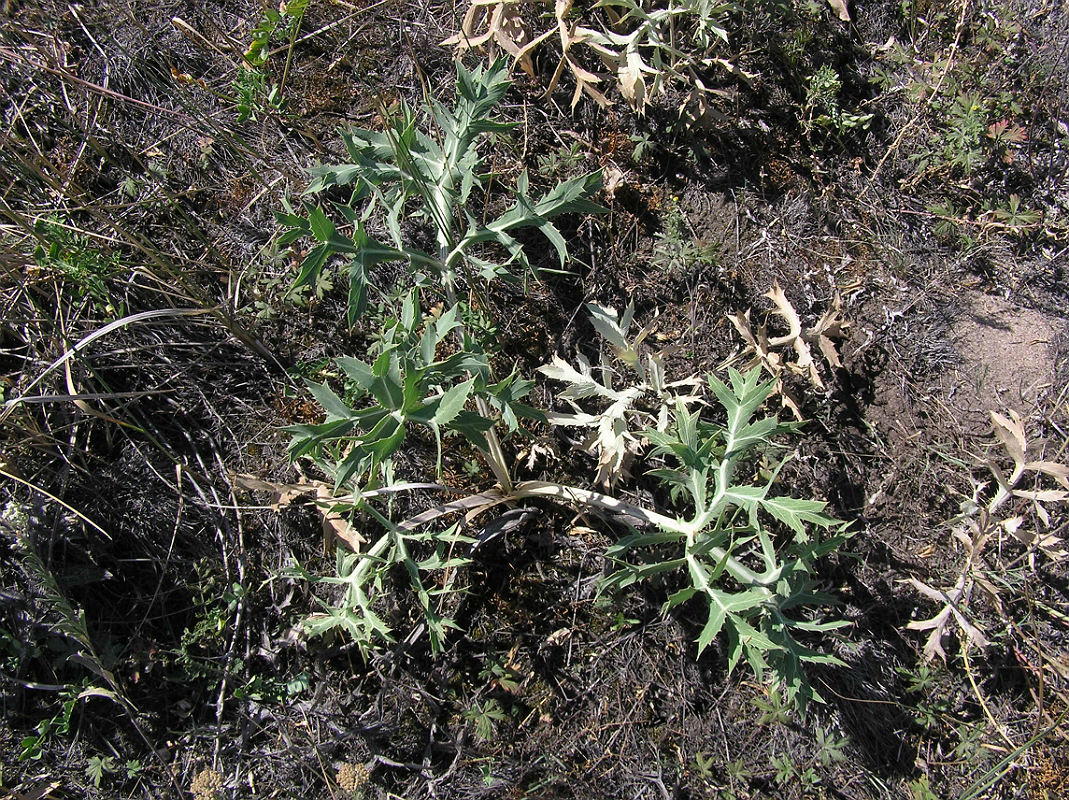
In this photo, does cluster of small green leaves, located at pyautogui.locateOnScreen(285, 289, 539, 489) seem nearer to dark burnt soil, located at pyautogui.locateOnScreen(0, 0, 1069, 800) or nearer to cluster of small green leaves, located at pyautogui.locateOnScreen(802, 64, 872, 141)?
dark burnt soil, located at pyautogui.locateOnScreen(0, 0, 1069, 800)

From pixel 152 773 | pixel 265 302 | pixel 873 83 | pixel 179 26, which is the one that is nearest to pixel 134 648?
pixel 152 773

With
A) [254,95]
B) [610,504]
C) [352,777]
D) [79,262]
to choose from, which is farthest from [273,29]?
[352,777]

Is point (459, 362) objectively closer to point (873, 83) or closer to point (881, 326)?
point (881, 326)

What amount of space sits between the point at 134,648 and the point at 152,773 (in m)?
0.48

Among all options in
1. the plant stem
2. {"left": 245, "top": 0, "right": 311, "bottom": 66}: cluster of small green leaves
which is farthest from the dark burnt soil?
the plant stem

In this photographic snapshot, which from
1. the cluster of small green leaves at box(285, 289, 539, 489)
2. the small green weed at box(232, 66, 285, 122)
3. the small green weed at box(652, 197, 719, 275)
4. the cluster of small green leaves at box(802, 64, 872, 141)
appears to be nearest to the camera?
the cluster of small green leaves at box(285, 289, 539, 489)

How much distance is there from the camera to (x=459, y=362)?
6.72ft

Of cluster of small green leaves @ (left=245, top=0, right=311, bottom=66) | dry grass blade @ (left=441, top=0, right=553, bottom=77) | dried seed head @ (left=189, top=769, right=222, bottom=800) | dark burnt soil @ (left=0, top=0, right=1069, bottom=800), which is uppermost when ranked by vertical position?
dry grass blade @ (left=441, top=0, right=553, bottom=77)

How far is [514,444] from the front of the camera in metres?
2.98

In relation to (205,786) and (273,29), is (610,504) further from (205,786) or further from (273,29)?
(273,29)

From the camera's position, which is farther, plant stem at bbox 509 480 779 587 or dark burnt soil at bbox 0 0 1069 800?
dark burnt soil at bbox 0 0 1069 800

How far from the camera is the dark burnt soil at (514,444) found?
2.87 metres

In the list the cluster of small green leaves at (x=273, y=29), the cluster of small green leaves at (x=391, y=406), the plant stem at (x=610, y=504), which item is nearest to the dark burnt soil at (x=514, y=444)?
the cluster of small green leaves at (x=273, y=29)

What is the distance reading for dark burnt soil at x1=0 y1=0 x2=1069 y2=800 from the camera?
2865 mm
